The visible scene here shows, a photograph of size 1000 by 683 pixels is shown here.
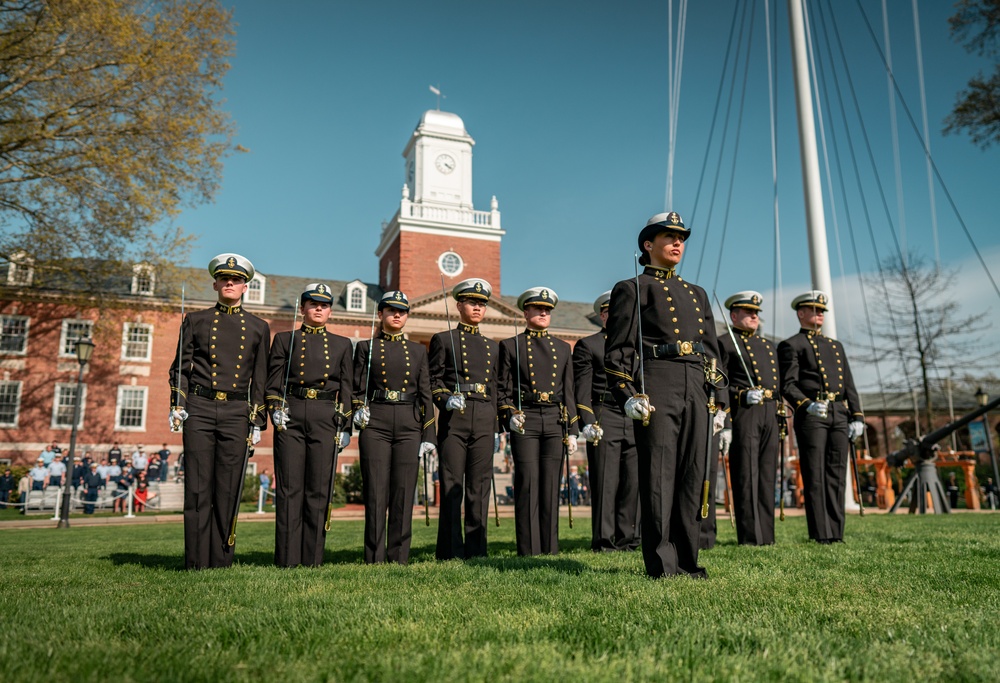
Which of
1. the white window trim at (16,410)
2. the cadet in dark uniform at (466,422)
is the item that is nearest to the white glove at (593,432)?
the cadet in dark uniform at (466,422)

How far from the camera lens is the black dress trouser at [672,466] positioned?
16.8 feet

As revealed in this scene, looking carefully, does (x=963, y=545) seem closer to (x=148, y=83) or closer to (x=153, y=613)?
(x=153, y=613)

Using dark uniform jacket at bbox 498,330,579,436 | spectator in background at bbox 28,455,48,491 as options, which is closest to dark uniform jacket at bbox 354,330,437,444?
dark uniform jacket at bbox 498,330,579,436

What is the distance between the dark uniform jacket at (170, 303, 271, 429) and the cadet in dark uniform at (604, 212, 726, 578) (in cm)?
355

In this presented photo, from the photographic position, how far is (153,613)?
3.93 metres

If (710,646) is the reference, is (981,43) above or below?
above

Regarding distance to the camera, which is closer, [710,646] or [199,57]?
[710,646]

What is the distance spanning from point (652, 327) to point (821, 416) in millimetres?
4008

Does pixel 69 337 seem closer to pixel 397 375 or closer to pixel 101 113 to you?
pixel 101 113

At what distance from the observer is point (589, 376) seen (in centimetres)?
838

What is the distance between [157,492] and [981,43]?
90.1 feet

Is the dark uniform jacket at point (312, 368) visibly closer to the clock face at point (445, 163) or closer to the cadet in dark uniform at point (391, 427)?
the cadet in dark uniform at point (391, 427)

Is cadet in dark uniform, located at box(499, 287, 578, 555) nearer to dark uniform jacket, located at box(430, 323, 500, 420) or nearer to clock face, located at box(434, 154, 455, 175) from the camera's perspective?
dark uniform jacket, located at box(430, 323, 500, 420)

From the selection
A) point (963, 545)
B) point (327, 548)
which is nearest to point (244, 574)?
point (327, 548)
